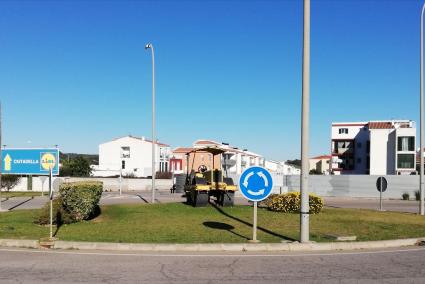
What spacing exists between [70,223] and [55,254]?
5.55 meters

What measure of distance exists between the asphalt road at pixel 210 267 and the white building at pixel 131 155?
94385mm

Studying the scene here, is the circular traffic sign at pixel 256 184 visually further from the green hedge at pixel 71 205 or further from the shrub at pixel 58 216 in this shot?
the shrub at pixel 58 216

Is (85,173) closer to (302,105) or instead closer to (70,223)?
(70,223)

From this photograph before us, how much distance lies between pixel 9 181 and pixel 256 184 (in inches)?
1941

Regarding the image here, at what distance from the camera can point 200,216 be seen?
16438mm

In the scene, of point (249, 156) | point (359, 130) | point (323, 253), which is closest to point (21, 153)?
point (323, 253)

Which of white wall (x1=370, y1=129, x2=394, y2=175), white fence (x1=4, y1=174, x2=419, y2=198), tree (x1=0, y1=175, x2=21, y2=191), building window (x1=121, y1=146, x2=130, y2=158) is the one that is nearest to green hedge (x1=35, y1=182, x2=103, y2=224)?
white fence (x1=4, y1=174, x2=419, y2=198)

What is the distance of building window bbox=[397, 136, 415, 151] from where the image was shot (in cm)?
7344

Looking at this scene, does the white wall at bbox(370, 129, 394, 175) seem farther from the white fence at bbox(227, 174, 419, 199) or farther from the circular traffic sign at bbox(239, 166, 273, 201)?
the circular traffic sign at bbox(239, 166, 273, 201)

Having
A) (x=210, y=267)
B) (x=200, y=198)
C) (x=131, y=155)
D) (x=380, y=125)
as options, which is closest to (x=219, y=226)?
(x=200, y=198)

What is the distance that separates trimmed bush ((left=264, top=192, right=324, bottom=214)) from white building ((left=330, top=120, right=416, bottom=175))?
197 feet

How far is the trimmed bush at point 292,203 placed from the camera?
1764cm

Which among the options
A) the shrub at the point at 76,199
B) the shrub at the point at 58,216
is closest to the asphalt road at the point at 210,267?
the shrub at the point at 58,216

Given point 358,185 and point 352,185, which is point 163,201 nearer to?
point 352,185
